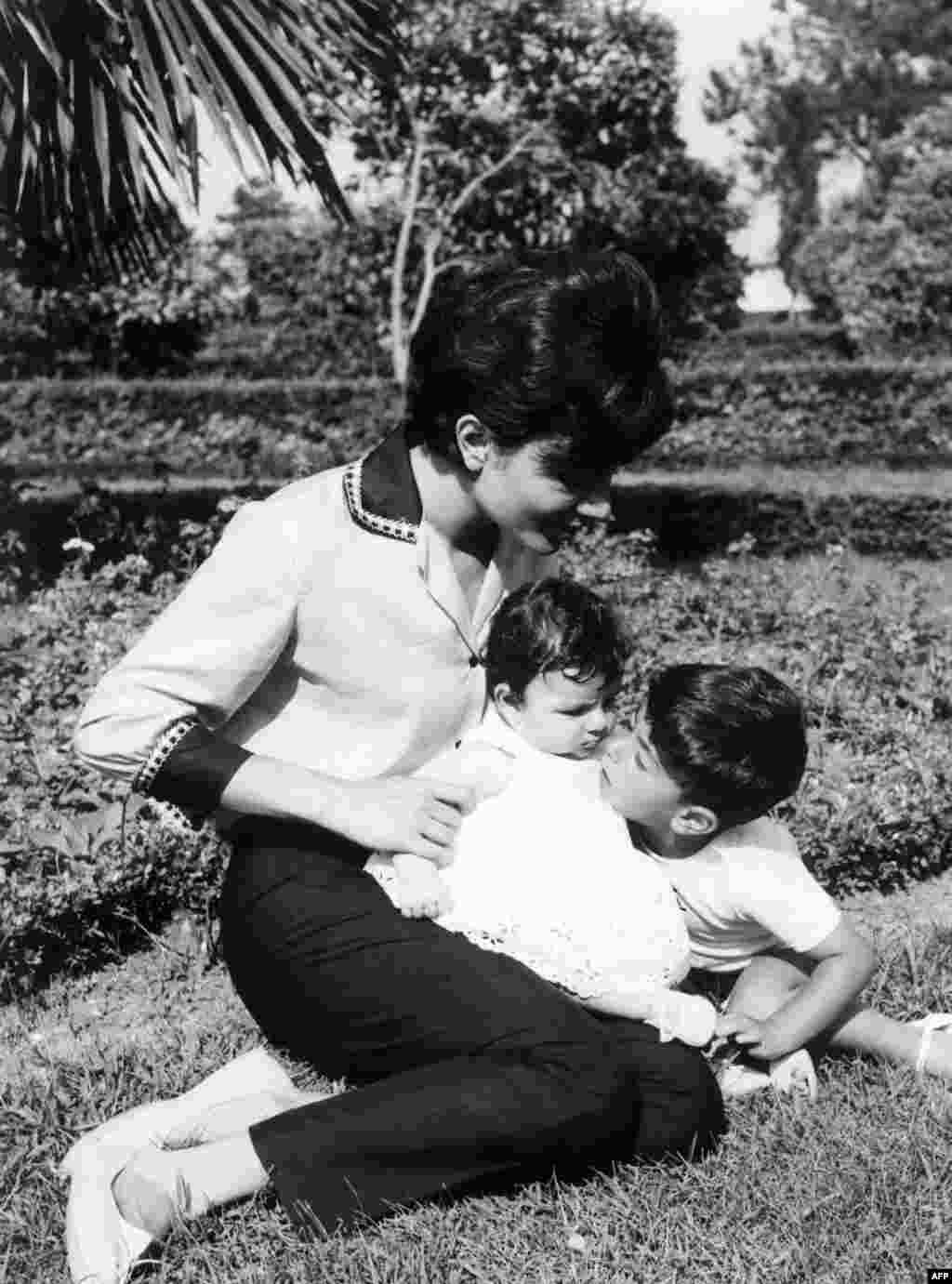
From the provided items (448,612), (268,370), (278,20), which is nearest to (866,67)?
(268,370)

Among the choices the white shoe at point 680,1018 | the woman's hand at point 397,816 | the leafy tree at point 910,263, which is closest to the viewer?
the woman's hand at point 397,816

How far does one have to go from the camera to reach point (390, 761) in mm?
2457

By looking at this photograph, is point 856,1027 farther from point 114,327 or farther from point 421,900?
point 114,327

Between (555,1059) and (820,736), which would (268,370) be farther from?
(555,1059)

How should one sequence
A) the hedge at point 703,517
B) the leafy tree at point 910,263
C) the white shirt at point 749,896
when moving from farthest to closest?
the leafy tree at point 910,263 < the hedge at point 703,517 < the white shirt at point 749,896

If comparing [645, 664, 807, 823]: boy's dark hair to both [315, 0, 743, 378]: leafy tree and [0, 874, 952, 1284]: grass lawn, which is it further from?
[315, 0, 743, 378]: leafy tree

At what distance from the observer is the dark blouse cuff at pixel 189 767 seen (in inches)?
89.5

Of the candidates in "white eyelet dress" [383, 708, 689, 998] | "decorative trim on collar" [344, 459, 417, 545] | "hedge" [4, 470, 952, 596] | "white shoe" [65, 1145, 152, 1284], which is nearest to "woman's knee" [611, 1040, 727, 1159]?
"white eyelet dress" [383, 708, 689, 998]

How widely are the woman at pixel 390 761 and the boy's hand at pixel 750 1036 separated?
149 mm

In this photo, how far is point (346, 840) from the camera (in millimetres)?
2428

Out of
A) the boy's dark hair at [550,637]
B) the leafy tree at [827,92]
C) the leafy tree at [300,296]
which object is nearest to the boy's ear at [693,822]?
the boy's dark hair at [550,637]

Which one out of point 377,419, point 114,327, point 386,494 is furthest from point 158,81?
point 114,327

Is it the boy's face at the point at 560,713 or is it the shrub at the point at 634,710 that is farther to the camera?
the shrub at the point at 634,710

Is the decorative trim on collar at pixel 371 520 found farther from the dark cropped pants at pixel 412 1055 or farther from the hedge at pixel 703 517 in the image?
the hedge at pixel 703 517
